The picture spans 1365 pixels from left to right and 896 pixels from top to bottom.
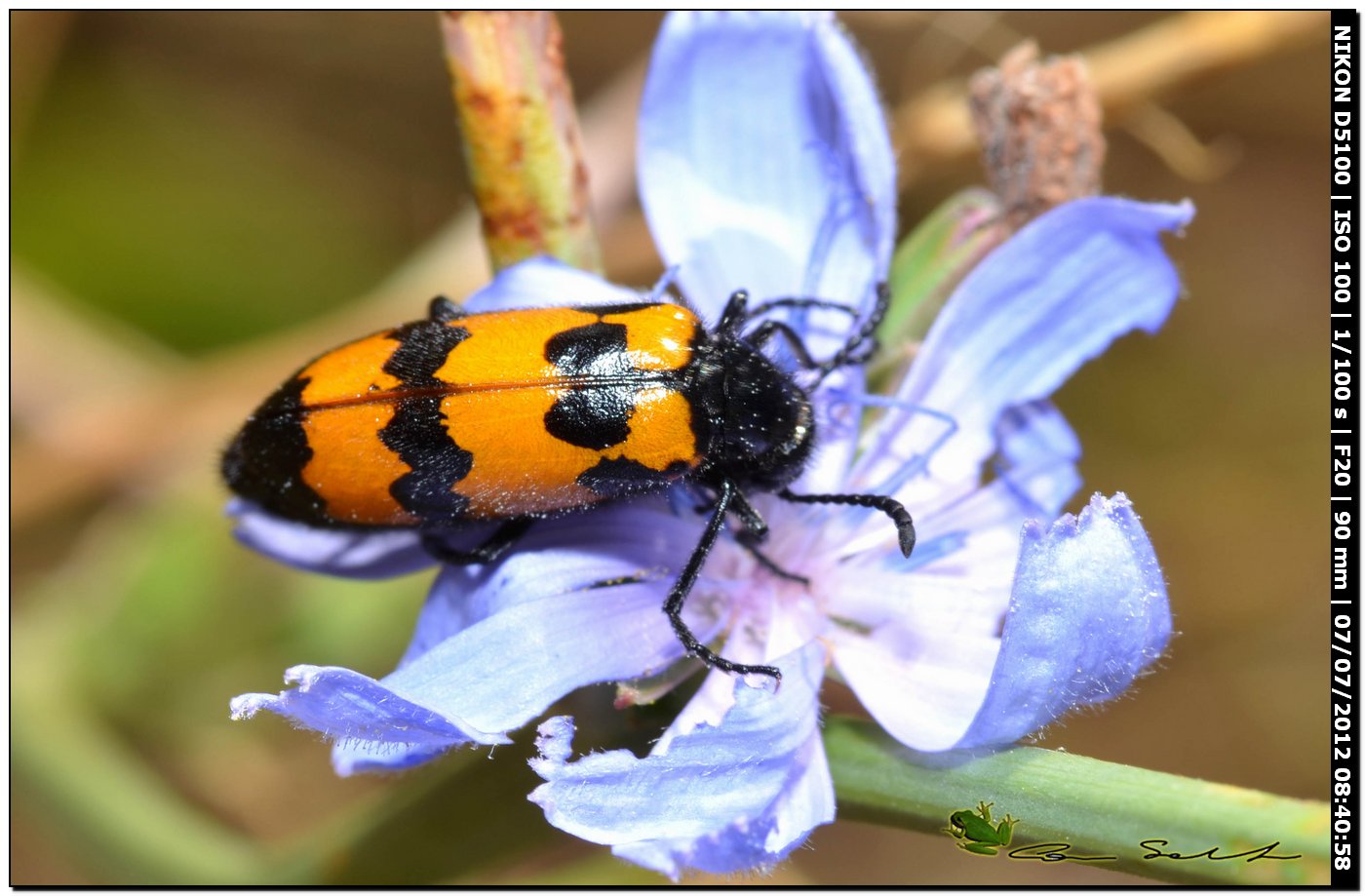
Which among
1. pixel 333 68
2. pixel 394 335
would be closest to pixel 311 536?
pixel 394 335

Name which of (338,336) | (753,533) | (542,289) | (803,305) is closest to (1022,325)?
(803,305)

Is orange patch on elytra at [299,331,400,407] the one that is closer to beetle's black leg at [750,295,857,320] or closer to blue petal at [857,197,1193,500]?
beetle's black leg at [750,295,857,320]

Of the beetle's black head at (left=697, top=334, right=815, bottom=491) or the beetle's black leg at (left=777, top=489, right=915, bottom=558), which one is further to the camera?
the beetle's black head at (left=697, top=334, right=815, bottom=491)

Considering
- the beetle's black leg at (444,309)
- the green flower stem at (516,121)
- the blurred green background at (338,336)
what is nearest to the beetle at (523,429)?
the beetle's black leg at (444,309)

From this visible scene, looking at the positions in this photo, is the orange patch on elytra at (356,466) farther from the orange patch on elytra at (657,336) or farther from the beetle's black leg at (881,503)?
the beetle's black leg at (881,503)

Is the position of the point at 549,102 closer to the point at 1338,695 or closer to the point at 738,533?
the point at 738,533

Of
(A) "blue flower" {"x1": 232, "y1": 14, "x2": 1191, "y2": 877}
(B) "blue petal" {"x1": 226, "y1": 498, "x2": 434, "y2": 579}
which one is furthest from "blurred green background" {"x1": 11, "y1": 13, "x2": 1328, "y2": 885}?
(A) "blue flower" {"x1": 232, "y1": 14, "x2": 1191, "y2": 877}
